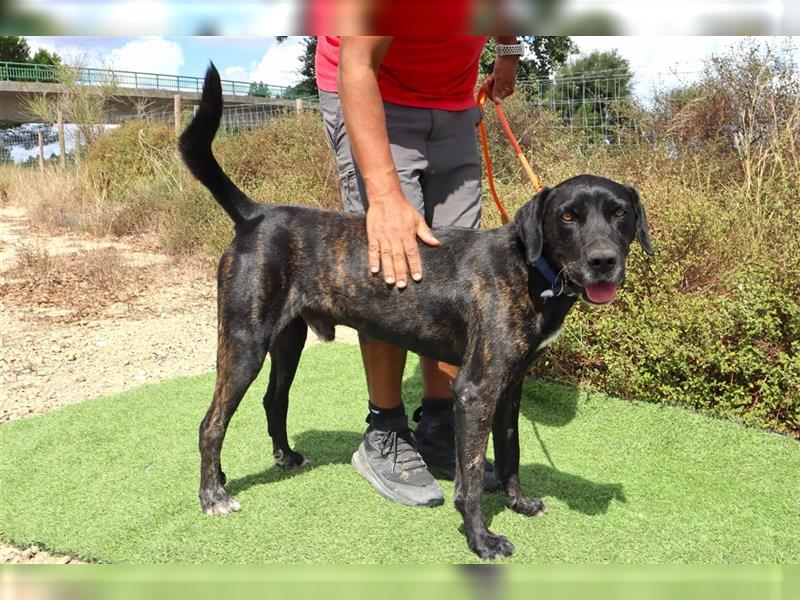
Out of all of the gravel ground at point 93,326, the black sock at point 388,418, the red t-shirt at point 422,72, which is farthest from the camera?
the gravel ground at point 93,326

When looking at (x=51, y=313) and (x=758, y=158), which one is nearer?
(x=758, y=158)

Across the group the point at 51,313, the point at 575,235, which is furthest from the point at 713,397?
the point at 51,313

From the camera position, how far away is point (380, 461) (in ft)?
12.4

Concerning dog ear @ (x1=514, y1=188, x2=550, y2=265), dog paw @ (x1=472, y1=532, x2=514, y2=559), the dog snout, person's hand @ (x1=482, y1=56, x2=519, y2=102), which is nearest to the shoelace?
dog paw @ (x1=472, y1=532, x2=514, y2=559)

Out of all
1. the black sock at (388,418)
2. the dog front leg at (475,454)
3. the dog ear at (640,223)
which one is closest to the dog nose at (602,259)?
the dog ear at (640,223)

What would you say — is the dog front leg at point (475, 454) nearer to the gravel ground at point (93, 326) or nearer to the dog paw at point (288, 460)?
the dog paw at point (288, 460)

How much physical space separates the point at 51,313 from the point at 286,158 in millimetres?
5552

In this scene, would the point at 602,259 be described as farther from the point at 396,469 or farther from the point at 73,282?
the point at 73,282

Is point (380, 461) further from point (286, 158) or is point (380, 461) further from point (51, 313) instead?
point (286, 158)

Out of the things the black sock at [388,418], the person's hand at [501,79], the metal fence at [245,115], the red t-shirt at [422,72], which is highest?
the metal fence at [245,115]

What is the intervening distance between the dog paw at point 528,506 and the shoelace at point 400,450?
21.9 inches

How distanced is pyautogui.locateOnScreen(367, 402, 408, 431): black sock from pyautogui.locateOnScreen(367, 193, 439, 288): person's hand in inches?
36.7

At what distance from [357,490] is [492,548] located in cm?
93

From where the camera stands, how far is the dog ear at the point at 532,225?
9.71 feet
